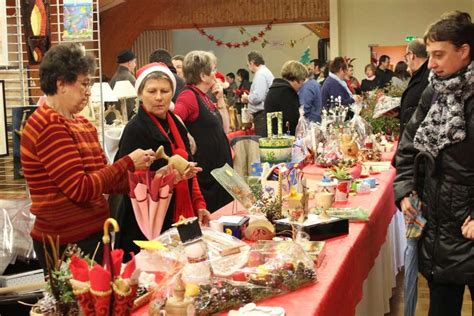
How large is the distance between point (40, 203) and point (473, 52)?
165 centimetres

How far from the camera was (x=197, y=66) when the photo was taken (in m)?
3.96

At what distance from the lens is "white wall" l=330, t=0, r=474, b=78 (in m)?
12.8

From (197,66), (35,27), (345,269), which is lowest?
(345,269)

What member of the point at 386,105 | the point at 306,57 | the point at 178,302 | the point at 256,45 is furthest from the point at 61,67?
the point at 256,45

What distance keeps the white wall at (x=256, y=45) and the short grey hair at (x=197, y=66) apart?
13.0m

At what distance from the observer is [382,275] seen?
3752 millimetres

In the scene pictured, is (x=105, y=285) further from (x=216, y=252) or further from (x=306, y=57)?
(x=306, y=57)

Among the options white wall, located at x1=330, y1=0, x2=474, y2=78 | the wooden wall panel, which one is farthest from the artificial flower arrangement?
the wooden wall panel

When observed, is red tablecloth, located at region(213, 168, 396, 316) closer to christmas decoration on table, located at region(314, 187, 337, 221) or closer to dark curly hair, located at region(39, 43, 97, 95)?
christmas decoration on table, located at region(314, 187, 337, 221)

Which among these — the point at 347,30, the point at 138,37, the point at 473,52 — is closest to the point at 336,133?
the point at 473,52

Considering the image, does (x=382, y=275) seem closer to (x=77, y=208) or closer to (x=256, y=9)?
(x=77, y=208)

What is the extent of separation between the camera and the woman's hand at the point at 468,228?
2.44m

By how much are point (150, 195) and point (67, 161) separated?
0.99 ft

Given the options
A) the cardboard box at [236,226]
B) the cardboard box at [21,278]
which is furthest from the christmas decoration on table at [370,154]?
the cardboard box at [21,278]
